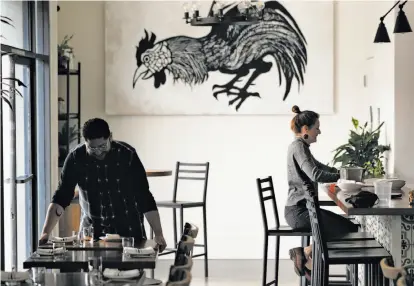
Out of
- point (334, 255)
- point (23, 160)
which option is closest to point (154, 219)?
point (334, 255)

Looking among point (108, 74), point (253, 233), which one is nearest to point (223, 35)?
point (108, 74)

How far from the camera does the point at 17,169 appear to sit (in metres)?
7.22

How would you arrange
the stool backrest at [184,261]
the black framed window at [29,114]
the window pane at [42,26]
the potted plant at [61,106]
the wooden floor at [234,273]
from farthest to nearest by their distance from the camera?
the potted plant at [61,106], the wooden floor at [234,273], the window pane at [42,26], the black framed window at [29,114], the stool backrest at [184,261]

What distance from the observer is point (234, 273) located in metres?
8.36

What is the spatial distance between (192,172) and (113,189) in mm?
3170

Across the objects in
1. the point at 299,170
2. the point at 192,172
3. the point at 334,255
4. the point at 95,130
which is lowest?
the point at 334,255

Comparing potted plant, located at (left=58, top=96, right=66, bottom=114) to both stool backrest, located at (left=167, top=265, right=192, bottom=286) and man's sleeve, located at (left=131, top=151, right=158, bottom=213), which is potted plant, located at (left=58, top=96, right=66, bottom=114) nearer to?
man's sleeve, located at (left=131, top=151, right=158, bottom=213)

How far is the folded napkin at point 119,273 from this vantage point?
4251mm

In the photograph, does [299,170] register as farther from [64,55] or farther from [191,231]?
[64,55]

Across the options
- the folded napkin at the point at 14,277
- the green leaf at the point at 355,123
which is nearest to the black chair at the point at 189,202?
the green leaf at the point at 355,123

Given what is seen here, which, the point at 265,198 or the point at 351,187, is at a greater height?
the point at 351,187

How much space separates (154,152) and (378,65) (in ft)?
8.06

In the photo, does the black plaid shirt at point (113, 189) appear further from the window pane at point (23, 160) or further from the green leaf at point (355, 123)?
the green leaf at point (355, 123)

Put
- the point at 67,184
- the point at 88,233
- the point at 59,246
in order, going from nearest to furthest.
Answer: the point at 59,246
the point at 88,233
the point at 67,184
